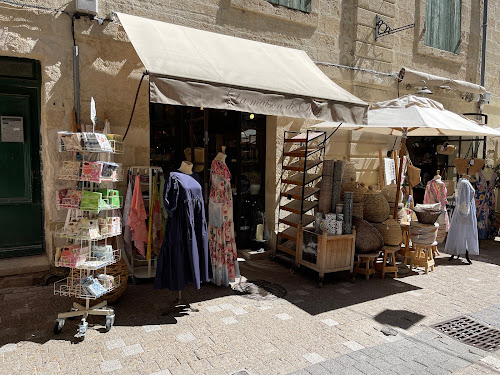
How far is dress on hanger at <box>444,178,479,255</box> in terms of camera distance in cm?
604

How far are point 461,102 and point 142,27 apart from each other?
7.68 metres

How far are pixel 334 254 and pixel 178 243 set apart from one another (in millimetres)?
2146

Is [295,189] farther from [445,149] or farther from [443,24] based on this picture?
[443,24]

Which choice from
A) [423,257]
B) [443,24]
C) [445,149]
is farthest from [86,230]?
[443,24]

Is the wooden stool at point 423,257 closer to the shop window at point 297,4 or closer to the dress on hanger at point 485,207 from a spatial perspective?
the dress on hanger at point 485,207

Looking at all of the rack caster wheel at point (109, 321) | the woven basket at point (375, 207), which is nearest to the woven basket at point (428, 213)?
the woven basket at point (375, 207)

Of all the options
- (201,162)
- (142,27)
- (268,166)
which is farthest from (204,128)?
(142,27)

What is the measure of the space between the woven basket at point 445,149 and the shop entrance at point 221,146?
435cm

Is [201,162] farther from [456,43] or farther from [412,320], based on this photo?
[456,43]

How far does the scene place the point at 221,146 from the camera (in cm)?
589

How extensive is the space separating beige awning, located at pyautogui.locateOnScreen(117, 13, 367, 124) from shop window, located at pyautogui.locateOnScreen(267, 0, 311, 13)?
1.04 m

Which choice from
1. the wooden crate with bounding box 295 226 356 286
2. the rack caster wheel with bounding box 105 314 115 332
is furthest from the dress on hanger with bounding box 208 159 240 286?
the rack caster wheel with bounding box 105 314 115 332

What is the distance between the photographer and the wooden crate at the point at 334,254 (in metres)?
4.85

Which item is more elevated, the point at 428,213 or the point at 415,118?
the point at 415,118
